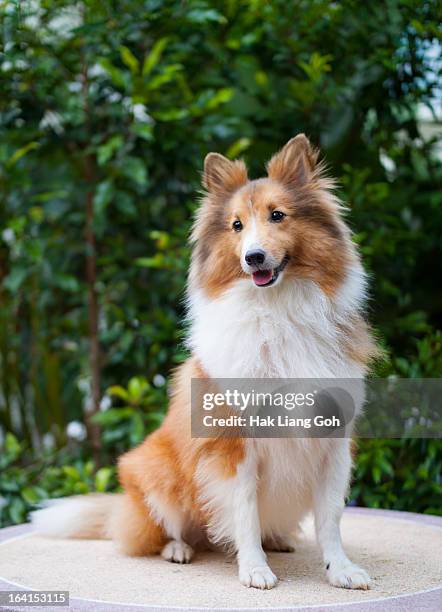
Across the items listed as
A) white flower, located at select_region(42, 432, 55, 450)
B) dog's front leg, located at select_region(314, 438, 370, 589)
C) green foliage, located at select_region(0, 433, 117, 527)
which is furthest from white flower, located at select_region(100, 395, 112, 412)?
dog's front leg, located at select_region(314, 438, 370, 589)

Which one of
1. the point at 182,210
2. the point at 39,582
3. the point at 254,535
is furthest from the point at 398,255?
the point at 39,582

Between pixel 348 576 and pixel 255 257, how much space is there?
1091 mm

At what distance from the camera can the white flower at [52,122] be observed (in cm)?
464

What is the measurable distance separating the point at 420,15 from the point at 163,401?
276 cm

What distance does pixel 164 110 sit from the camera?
4.27 m

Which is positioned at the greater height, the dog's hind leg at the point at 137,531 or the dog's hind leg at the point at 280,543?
the dog's hind leg at the point at 137,531

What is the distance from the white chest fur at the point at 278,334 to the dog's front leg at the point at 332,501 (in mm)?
280

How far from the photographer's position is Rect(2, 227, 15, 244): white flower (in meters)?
4.48

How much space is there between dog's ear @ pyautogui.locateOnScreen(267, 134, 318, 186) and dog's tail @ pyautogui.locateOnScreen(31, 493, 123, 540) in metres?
1.54

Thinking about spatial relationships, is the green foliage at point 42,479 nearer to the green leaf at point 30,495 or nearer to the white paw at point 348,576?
the green leaf at point 30,495

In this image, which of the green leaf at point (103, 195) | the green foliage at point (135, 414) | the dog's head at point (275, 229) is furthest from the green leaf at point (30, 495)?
the dog's head at point (275, 229)

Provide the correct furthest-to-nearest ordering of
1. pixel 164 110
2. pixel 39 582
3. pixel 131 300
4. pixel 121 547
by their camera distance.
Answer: pixel 131 300 < pixel 164 110 < pixel 121 547 < pixel 39 582

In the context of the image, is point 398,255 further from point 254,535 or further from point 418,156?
point 254,535

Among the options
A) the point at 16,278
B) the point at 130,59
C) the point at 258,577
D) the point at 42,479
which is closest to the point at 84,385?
the point at 42,479
